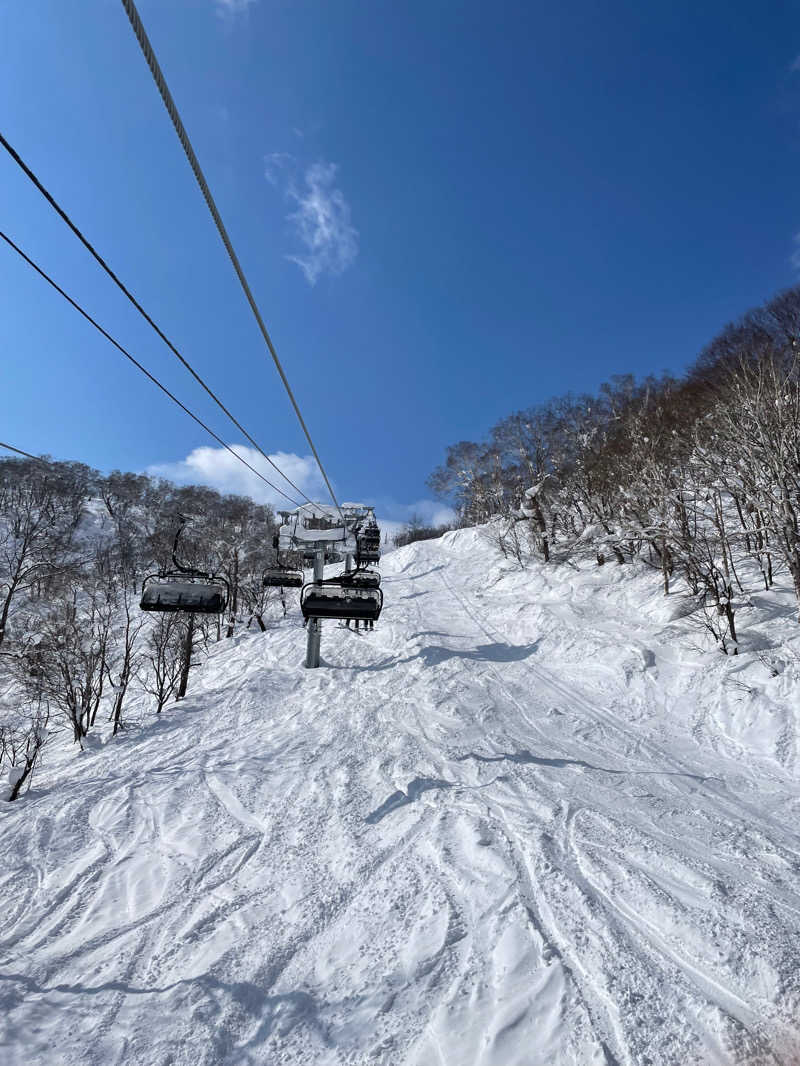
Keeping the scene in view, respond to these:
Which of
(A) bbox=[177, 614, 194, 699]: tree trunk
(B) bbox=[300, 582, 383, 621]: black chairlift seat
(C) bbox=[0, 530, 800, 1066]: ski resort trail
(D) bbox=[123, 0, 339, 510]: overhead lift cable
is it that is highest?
(D) bbox=[123, 0, 339, 510]: overhead lift cable

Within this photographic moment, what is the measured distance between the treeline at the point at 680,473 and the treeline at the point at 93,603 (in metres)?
14.0

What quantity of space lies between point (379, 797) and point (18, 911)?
4.48 meters

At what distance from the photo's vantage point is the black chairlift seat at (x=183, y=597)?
797cm

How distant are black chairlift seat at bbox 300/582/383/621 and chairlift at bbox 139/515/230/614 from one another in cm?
186

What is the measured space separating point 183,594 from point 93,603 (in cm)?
1175

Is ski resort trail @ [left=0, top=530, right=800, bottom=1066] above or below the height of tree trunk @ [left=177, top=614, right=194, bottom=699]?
below

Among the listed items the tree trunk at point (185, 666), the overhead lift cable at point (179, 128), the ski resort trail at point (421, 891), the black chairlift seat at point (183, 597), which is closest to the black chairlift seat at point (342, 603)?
the black chairlift seat at point (183, 597)

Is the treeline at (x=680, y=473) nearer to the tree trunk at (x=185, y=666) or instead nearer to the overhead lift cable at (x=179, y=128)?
the overhead lift cable at (x=179, y=128)

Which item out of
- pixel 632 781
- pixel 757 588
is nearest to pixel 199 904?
pixel 632 781

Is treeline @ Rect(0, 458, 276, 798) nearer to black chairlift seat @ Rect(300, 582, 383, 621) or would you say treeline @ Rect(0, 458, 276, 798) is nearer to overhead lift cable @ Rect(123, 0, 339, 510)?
black chairlift seat @ Rect(300, 582, 383, 621)

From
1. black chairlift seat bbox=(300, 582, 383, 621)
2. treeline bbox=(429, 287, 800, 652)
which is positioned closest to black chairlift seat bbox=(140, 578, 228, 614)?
black chairlift seat bbox=(300, 582, 383, 621)

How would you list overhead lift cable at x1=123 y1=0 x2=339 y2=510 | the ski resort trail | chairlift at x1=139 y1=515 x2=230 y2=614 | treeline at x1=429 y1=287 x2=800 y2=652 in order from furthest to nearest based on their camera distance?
treeline at x1=429 y1=287 x2=800 y2=652 < chairlift at x1=139 y1=515 x2=230 y2=614 < the ski resort trail < overhead lift cable at x1=123 y1=0 x2=339 y2=510

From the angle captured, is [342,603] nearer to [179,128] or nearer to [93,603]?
[179,128]

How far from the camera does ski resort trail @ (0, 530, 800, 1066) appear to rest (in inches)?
124
